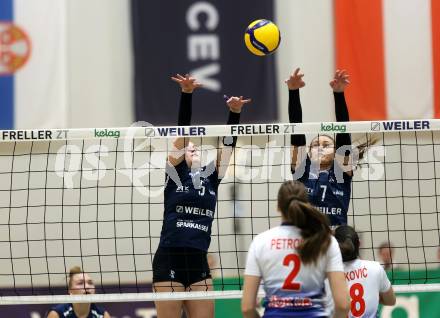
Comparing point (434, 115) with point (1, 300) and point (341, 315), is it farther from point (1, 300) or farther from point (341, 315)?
point (341, 315)

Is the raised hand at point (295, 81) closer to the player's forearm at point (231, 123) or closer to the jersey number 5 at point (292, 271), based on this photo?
the player's forearm at point (231, 123)

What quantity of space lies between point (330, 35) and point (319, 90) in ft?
2.53

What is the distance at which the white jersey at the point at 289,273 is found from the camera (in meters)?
5.01

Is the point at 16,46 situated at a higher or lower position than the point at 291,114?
higher

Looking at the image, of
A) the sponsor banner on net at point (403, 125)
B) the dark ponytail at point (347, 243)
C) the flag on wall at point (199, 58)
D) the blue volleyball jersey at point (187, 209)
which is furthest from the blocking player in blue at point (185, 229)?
the flag on wall at point (199, 58)

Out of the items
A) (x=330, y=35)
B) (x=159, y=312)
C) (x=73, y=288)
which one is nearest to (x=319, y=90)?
(x=330, y=35)

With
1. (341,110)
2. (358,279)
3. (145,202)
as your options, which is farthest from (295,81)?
(145,202)

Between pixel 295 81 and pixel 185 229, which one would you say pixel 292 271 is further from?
pixel 295 81

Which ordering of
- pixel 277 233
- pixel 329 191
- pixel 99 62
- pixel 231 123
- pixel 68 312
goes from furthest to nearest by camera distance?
pixel 99 62 < pixel 68 312 < pixel 231 123 < pixel 329 191 < pixel 277 233

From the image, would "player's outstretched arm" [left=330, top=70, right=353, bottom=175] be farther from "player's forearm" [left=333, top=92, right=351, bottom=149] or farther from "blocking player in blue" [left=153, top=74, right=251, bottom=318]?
"blocking player in blue" [left=153, top=74, right=251, bottom=318]

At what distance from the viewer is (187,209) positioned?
746 centimetres

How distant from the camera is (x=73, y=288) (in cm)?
898

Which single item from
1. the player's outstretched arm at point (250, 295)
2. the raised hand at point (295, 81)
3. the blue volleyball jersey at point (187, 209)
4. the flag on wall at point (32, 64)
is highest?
the flag on wall at point (32, 64)

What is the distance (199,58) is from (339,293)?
7.69 metres
